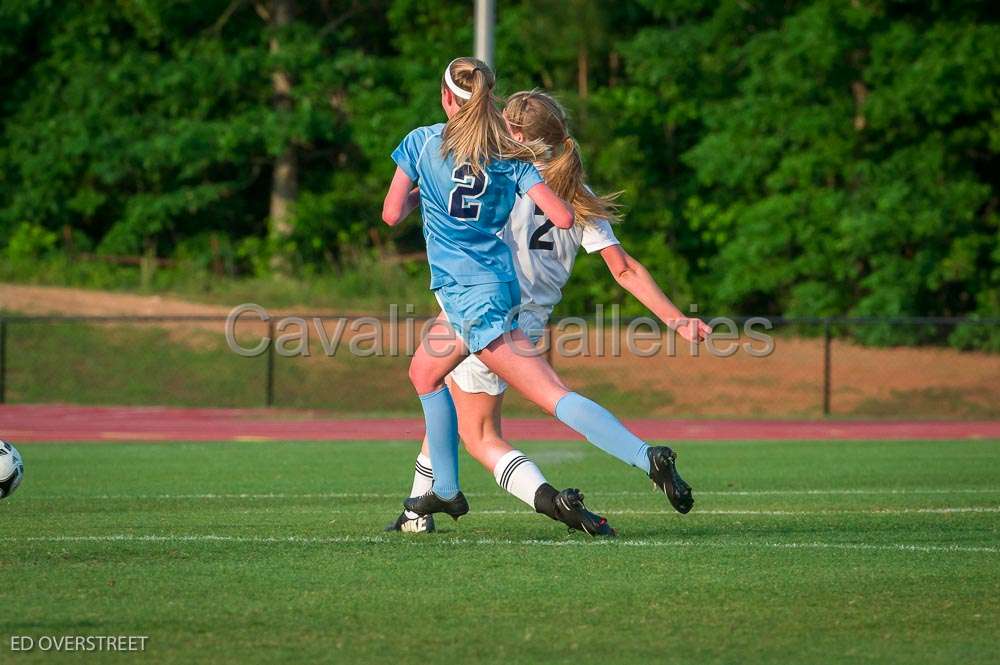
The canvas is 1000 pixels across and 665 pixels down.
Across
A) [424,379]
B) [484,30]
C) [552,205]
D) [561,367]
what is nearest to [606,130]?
[561,367]

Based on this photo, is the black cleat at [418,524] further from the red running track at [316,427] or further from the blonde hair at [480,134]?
the red running track at [316,427]

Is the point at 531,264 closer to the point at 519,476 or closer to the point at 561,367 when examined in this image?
the point at 519,476

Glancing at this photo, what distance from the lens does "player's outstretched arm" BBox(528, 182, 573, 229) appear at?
223 inches

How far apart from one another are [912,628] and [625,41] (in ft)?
87.8

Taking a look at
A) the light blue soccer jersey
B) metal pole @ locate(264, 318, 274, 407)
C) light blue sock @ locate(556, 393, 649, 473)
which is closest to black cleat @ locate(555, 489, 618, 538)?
light blue sock @ locate(556, 393, 649, 473)

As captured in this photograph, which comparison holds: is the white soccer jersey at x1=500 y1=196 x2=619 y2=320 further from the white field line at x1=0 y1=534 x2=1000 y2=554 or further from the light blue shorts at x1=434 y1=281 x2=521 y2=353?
the white field line at x1=0 y1=534 x2=1000 y2=554

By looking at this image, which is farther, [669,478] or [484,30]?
[484,30]

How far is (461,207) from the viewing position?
5.90 m

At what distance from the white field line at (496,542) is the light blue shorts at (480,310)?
101 cm

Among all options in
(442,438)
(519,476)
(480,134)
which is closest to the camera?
(480,134)

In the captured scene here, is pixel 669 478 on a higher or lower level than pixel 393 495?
higher

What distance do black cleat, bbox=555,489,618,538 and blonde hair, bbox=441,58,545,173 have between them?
148cm

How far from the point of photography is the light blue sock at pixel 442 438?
255 inches

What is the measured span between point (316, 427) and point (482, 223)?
12488 millimetres
